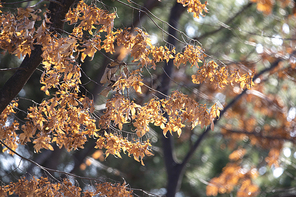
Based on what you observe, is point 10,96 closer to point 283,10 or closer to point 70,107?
point 70,107

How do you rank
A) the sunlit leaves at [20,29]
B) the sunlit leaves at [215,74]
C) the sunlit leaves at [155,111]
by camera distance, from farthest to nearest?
the sunlit leaves at [215,74] → the sunlit leaves at [155,111] → the sunlit leaves at [20,29]

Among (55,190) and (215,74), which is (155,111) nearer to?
(215,74)

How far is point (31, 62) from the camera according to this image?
6.84 ft

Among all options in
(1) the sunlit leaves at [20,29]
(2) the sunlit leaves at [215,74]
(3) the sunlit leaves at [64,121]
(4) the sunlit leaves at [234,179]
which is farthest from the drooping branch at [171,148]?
(4) the sunlit leaves at [234,179]

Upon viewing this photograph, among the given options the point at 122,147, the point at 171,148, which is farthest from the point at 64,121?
the point at 171,148

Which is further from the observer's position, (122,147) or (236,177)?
(236,177)

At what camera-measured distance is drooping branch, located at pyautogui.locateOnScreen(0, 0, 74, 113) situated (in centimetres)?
203

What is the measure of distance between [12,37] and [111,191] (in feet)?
4.57

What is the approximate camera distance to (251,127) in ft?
26.3

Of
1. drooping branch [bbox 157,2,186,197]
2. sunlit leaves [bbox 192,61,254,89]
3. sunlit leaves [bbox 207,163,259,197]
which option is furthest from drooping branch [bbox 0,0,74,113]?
sunlit leaves [bbox 207,163,259,197]

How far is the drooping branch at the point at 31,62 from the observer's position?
203cm

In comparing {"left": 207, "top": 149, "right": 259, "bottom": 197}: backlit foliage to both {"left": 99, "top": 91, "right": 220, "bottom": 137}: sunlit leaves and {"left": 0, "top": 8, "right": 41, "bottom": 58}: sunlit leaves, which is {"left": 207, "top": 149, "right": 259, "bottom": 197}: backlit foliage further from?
{"left": 0, "top": 8, "right": 41, "bottom": 58}: sunlit leaves

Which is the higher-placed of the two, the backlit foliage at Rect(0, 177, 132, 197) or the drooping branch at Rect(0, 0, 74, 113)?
the drooping branch at Rect(0, 0, 74, 113)

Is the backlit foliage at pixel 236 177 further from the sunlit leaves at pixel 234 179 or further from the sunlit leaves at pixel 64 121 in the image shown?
the sunlit leaves at pixel 64 121
